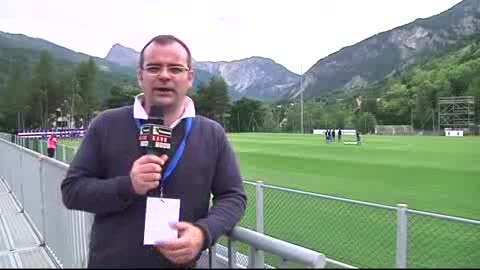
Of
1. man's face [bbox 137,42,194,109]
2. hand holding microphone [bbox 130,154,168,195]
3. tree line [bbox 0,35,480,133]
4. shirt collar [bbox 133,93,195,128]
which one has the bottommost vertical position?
hand holding microphone [bbox 130,154,168,195]

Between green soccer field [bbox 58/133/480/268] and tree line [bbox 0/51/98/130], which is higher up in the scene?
tree line [bbox 0/51/98/130]

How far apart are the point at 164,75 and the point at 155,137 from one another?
0.36 meters

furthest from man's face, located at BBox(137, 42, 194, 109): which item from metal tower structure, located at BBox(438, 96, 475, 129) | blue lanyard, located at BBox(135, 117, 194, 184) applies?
metal tower structure, located at BBox(438, 96, 475, 129)

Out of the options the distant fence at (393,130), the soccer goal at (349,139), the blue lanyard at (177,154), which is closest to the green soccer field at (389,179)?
the blue lanyard at (177,154)

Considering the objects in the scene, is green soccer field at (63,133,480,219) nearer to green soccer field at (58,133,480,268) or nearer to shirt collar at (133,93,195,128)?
green soccer field at (58,133,480,268)

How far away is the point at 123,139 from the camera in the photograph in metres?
2.29

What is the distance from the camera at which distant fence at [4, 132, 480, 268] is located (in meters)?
6.38

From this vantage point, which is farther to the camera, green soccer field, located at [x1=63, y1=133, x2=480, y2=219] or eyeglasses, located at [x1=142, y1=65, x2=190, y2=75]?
green soccer field, located at [x1=63, y1=133, x2=480, y2=219]

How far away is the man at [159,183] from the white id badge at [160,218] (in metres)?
0.04

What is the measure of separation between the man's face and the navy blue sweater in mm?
129

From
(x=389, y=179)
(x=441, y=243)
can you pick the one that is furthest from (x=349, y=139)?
(x=441, y=243)

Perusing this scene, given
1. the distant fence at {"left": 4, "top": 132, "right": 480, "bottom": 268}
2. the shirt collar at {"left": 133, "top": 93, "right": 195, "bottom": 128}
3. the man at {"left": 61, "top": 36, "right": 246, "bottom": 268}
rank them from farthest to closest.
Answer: the distant fence at {"left": 4, "top": 132, "right": 480, "bottom": 268} → the shirt collar at {"left": 133, "top": 93, "right": 195, "bottom": 128} → the man at {"left": 61, "top": 36, "right": 246, "bottom": 268}

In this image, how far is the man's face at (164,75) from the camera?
7.50ft

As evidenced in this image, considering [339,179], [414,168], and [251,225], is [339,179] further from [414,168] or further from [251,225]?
[251,225]
